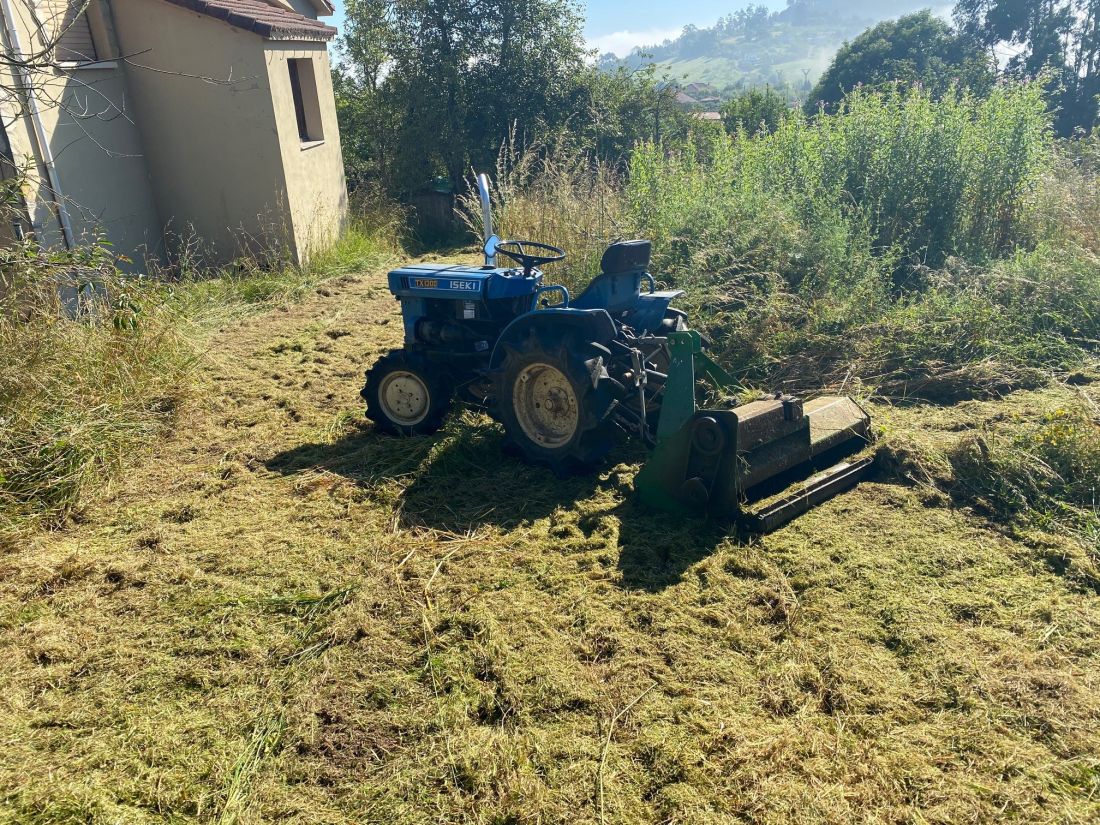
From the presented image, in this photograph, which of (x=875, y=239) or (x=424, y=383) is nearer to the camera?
(x=424, y=383)

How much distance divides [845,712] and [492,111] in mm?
15624

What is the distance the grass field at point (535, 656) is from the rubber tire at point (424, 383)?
0.54 metres

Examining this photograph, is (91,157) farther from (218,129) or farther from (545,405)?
(545,405)

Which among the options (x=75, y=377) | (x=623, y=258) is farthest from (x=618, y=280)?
(x=75, y=377)

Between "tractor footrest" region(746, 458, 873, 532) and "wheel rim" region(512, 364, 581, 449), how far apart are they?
4.03 ft

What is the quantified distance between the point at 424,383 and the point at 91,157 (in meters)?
6.48

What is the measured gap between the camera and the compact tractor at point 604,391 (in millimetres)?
3990

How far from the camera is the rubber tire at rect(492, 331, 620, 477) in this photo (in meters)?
4.42

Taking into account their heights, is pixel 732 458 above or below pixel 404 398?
above

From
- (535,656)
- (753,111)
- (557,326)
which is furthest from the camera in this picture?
(753,111)

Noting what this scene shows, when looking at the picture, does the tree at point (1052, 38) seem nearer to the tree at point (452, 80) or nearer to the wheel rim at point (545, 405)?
the tree at point (452, 80)

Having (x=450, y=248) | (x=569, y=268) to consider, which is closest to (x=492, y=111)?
(x=450, y=248)

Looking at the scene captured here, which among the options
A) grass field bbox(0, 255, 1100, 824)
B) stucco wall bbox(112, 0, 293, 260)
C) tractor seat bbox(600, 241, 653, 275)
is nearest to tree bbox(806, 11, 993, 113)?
stucco wall bbox(112, 0, 293, 260)

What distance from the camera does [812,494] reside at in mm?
4117
